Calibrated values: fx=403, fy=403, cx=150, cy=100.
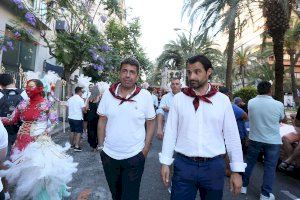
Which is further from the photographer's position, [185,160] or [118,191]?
[118,191]

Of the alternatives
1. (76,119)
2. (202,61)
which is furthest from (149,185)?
(76,119)

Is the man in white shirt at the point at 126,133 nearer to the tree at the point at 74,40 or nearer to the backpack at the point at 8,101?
the backpack at the point at 8,101

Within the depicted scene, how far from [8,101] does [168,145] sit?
3.49m

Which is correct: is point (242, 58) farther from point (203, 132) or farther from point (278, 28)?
point (203, 132)

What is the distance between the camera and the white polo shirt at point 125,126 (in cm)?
405

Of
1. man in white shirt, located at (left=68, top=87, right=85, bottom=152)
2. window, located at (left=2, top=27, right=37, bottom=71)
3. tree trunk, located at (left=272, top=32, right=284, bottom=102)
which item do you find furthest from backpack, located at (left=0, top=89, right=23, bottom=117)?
tree trunk, located at (left=272, top=32, right=284, bottom=102)

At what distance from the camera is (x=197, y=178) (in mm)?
3422

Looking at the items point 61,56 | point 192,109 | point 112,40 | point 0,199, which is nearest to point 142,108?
point 192,109

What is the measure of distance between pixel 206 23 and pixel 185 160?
14.7 m

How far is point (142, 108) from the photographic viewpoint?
13.7 feet

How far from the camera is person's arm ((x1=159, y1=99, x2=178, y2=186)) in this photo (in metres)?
3.44

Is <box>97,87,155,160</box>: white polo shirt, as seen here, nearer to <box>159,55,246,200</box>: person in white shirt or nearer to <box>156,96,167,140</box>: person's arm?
<box>159,55,246,200</box>: person in white shirt

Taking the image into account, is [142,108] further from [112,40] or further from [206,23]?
[112,40]

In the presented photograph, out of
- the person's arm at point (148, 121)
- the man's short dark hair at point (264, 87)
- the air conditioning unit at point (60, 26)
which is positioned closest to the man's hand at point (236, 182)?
the person's arm at point (148, 121)
